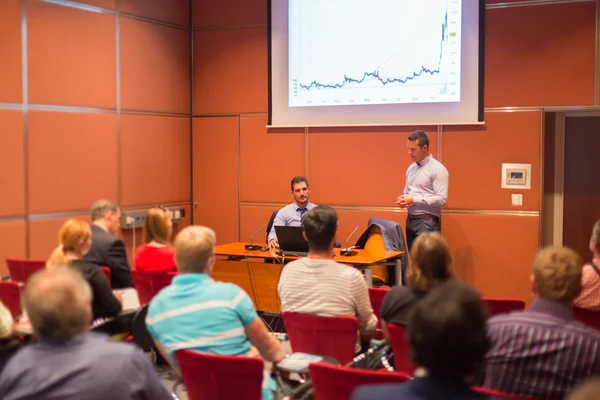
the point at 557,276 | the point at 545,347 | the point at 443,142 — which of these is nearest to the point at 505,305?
the point at 557,276

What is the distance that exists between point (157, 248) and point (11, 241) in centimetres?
237

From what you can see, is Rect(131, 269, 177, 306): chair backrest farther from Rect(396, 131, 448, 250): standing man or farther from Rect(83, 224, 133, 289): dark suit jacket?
Rect(396, 131, 448, 250): standing man

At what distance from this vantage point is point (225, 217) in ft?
27.0

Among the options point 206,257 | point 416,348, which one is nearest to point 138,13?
point 206,257

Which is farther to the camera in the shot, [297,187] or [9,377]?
[297,187]

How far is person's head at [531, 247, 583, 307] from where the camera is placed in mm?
2430

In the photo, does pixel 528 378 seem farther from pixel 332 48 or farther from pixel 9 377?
pixel 332 48

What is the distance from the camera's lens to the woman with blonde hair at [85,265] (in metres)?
3.56

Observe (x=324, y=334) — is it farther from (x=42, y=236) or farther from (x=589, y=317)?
(x=42, y=236)

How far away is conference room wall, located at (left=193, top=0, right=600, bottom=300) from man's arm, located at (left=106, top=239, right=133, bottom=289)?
3.53 m

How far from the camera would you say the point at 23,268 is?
15.7 ft

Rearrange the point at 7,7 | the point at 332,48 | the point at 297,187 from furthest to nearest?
1. the point at 332,48
2. the point at 297,187
3. the point at 7,7

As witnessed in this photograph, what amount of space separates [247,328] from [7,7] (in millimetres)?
4618

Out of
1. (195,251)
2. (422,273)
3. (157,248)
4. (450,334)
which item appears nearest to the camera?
(450,334)
